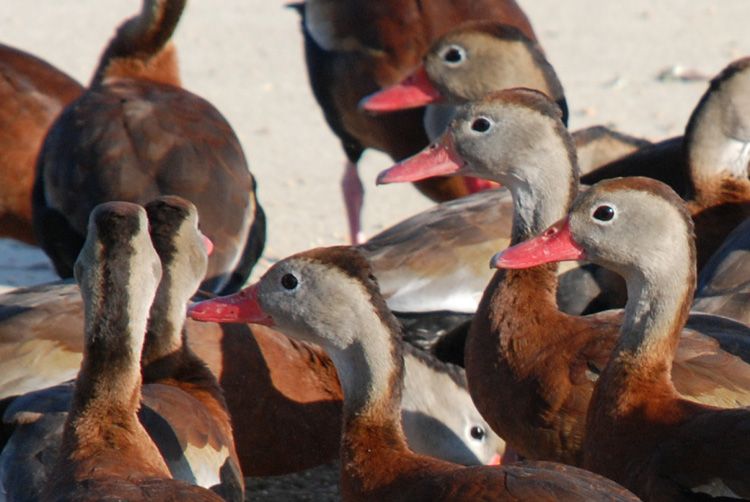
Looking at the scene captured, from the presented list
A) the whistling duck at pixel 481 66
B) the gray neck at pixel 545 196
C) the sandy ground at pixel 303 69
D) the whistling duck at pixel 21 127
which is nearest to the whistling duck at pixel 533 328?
the gray neck at pixel 545 196

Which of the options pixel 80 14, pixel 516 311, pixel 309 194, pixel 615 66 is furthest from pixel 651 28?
pixel 516 311

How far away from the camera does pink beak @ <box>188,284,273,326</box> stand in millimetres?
4012

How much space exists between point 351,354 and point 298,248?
128 inches

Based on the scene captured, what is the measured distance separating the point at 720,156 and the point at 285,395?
225 cm

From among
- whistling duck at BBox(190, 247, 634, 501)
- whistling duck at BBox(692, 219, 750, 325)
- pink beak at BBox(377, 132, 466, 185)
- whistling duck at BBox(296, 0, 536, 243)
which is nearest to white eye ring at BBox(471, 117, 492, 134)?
pink beak at BBox(377, 132, 466, 185)

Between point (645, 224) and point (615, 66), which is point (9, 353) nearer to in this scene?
point (645, 224)

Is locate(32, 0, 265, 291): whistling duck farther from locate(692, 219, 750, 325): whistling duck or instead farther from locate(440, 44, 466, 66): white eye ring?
locate(692, 219, 750, 325): whistling duck

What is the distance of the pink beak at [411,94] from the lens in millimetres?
6262

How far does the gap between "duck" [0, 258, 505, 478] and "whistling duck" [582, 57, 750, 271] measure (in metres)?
1.49

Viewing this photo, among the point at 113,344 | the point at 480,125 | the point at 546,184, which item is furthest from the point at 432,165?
the point at 113,344

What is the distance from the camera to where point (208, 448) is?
376cm

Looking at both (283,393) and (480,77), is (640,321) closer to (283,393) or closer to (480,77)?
(283,393)

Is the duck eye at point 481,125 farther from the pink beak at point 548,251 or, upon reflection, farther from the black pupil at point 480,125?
the pink beak at point 548,251

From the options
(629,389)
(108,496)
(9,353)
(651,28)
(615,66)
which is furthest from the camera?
(651,28)
